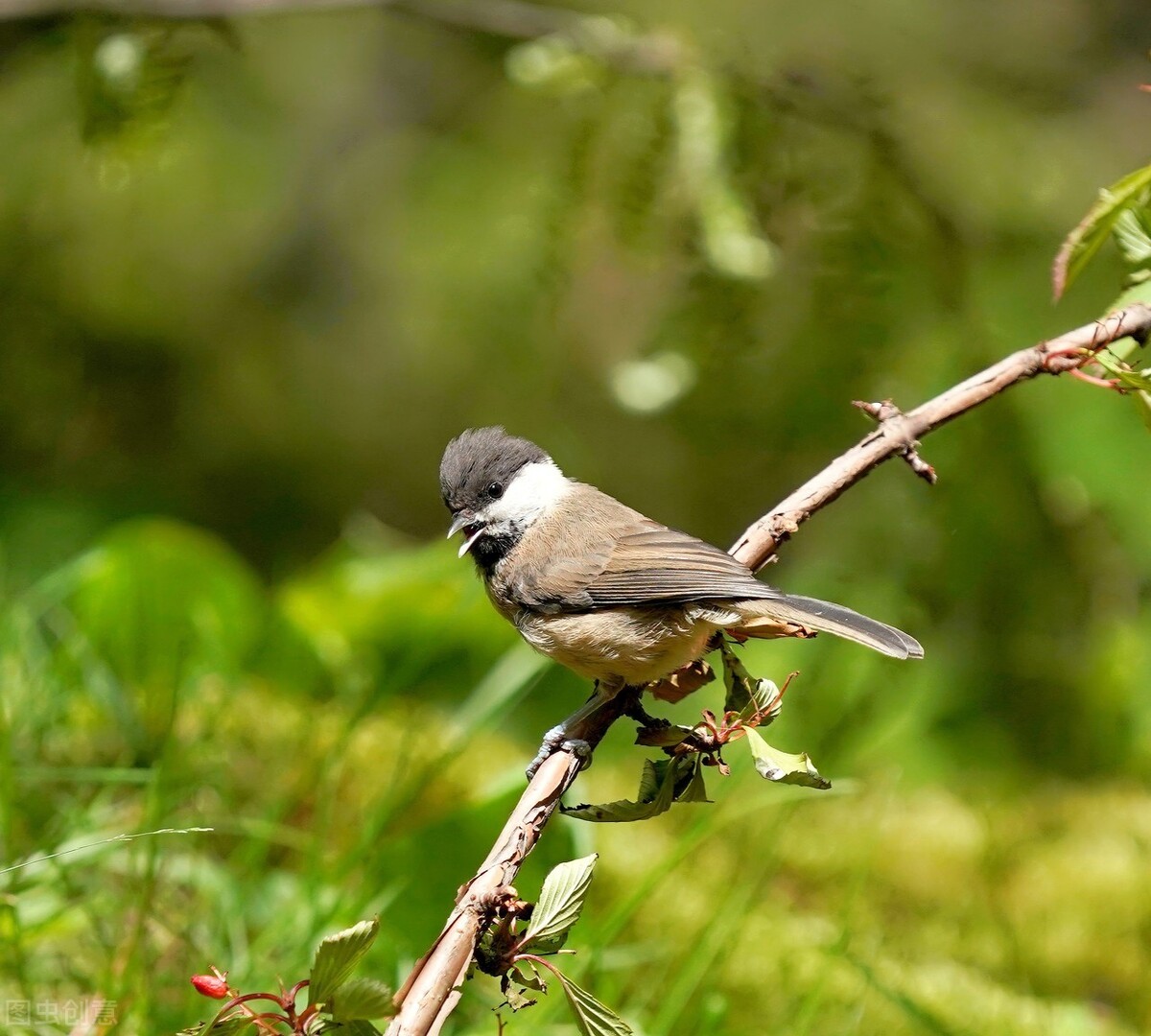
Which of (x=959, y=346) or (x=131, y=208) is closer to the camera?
(x=959, y=346)

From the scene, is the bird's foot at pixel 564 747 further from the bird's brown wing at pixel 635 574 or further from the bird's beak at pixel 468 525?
the bird's beak at pixel 468 525

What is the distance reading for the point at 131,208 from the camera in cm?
475

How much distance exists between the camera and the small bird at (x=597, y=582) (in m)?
1.66

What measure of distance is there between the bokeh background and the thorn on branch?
0.67 meters

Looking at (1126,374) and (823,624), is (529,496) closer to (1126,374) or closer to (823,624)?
(823,624)

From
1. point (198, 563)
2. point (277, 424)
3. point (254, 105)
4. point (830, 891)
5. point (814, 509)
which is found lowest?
point (277, 424)

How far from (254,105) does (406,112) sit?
777 mm

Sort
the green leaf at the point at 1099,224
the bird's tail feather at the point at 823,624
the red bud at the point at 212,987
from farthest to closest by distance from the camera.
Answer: the bird's tail feather at the point at 823,624, the green leaf at the point at 1099,224, the red bud at the point at 212,987

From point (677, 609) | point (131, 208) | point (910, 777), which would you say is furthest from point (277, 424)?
point (677, 609)

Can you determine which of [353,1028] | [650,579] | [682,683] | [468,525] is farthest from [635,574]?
[353,1028]

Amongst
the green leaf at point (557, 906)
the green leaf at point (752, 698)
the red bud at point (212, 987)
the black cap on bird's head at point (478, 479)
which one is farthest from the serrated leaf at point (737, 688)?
the black cap on bird's head at point (478, 479)

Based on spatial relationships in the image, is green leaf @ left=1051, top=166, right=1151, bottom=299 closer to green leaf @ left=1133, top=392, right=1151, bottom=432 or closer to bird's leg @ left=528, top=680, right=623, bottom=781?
green leaf @ left=1133, top=392, right=1151, bottom=432

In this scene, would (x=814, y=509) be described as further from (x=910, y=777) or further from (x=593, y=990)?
(x=910, y=777)

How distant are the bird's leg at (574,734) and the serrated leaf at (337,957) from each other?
0.42 meters
